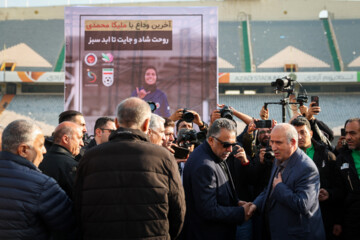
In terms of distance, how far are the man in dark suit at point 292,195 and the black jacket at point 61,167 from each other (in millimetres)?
1435

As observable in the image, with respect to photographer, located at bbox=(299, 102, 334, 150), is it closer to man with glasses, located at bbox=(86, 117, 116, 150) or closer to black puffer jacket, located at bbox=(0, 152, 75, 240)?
man with glasses, located at bbox=(86, 117, 116, 150)

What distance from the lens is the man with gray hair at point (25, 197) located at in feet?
6.76

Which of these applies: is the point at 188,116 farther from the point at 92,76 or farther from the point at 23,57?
the point at 23,57

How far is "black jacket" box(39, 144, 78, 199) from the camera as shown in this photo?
272 cm

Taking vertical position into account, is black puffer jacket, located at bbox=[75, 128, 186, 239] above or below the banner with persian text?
below

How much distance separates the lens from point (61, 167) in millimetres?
2744

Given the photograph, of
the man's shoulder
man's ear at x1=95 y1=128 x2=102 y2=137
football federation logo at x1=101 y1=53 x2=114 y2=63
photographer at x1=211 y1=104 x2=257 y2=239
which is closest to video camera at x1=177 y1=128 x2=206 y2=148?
photographer at x1=211 y1=104 x2=257 y2=239

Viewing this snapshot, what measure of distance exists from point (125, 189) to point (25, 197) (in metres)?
0.52

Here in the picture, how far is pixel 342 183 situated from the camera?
3.67 m

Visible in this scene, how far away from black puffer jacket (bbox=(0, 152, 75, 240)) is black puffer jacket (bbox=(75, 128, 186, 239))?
0.42 ft

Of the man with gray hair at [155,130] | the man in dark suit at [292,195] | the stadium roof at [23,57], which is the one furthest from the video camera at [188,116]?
the stadium roof at [23,57]

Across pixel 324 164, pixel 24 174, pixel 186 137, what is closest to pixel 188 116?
pixel 186 137

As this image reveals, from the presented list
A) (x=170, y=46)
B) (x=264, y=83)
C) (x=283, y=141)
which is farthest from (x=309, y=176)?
(x=264, y=83)

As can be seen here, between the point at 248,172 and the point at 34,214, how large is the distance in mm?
2016
